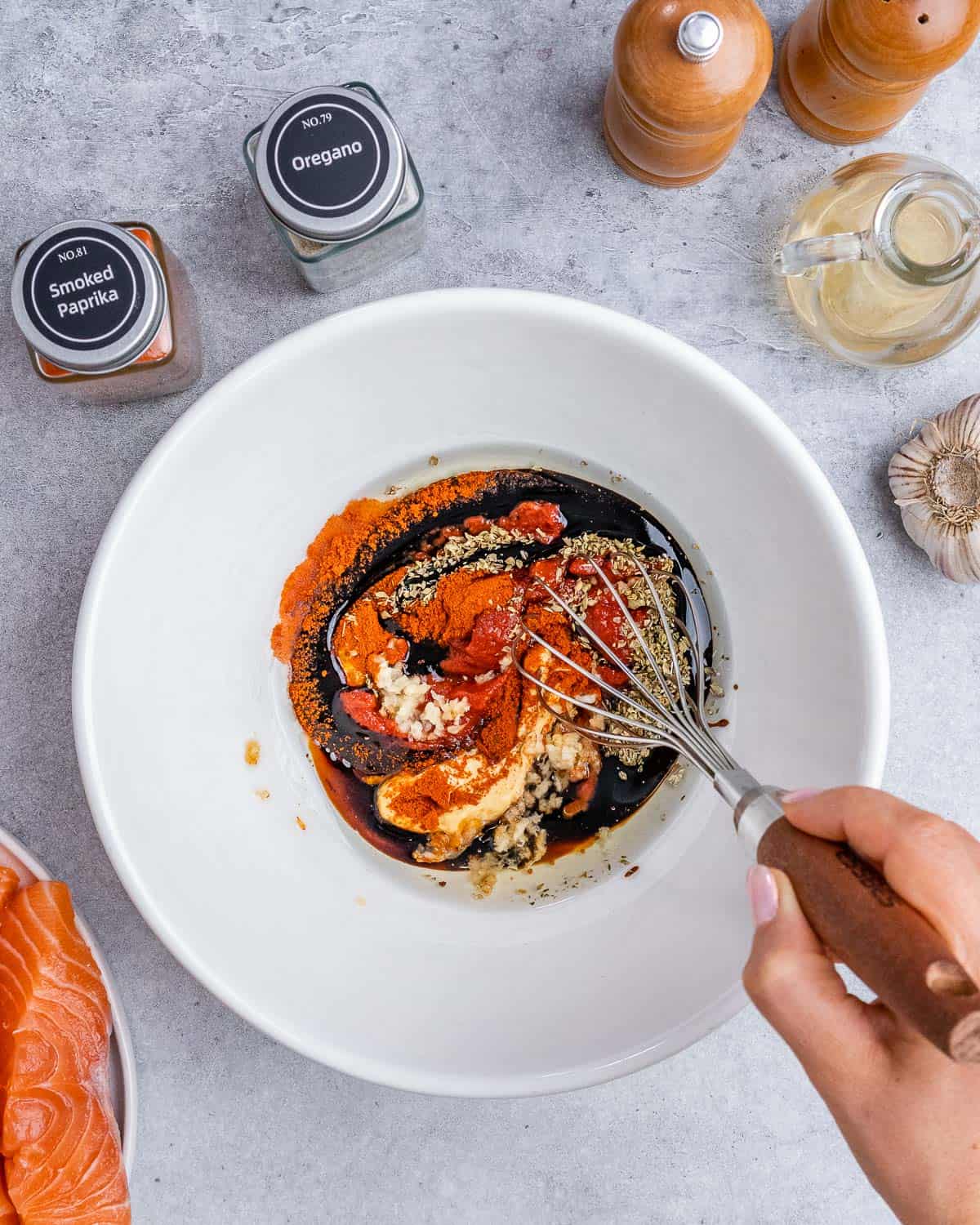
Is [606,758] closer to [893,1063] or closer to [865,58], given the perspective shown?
[893,1063]

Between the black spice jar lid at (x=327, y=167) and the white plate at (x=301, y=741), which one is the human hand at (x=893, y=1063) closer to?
the white plate at (x=301, y=741)

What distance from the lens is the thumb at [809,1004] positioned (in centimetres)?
49

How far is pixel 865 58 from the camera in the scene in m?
0.70

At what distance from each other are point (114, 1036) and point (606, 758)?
1.71 ft

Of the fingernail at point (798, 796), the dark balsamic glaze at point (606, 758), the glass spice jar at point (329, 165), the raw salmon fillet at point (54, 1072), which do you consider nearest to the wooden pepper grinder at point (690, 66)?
the glass spice jar at point (329, 165)

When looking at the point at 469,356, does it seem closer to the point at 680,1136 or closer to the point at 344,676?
the point at 344,676

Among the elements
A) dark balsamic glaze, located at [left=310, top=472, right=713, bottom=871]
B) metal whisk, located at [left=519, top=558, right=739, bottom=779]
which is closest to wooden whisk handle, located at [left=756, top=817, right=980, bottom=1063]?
metal whisk, located at [left=519, top=558, right=739, bottom=779]

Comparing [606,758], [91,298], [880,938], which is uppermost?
[880,938]

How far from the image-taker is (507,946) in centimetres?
83

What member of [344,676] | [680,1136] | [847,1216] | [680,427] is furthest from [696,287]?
[847,1216]

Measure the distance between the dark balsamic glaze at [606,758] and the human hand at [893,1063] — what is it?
36cm

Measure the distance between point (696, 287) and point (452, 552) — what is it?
1.09 feet

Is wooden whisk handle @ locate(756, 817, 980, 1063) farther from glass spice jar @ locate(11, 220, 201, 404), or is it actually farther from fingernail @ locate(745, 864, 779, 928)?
glass spice jar @ locate(11, 220, 201, 404)

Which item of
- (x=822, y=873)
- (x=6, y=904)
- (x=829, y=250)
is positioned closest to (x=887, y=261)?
(x=829, y=250)
